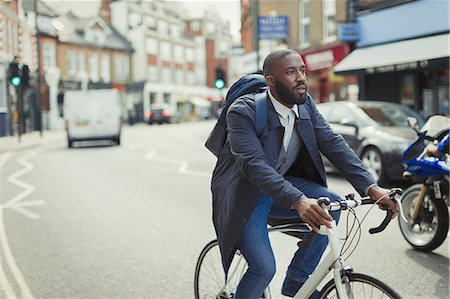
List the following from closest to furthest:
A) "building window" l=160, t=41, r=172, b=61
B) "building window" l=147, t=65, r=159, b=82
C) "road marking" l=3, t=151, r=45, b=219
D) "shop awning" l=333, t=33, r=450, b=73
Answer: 1. "road marking" l=3, t=151, r=45, b=219
2. "shop awning" l=333, t=33, r=450, b=73
3. "building window" l=147, t=65, r=159, b=82
4. "building window" l=160, t=41, r=172, b=61

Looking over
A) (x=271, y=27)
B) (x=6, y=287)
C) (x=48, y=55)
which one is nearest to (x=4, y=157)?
(x=271, y=27)

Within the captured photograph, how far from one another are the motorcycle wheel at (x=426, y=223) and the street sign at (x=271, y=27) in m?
15.7

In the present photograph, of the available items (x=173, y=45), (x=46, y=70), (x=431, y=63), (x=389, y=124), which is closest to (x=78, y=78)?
(x=46, y=70)

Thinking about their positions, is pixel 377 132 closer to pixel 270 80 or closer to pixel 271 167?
pixel 270 80

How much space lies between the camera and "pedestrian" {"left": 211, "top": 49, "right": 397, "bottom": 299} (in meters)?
2.79

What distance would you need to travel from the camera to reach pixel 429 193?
5387 mm

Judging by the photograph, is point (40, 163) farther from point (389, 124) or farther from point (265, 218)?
point (265, 218)

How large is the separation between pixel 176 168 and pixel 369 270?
8869 millimetres

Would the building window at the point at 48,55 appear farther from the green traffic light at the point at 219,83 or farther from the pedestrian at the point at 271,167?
the pedestrian at the point at 271,167

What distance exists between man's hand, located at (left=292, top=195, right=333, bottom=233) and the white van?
2030 centimetres

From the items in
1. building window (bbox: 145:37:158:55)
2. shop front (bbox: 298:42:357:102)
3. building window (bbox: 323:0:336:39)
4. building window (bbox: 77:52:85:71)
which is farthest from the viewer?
building window (bbox: 145:37:158:55)

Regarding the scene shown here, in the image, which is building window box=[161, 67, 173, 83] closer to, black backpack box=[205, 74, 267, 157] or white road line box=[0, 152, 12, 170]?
white road line box=[0, 152, 12, 170]

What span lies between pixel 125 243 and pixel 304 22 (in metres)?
21.8

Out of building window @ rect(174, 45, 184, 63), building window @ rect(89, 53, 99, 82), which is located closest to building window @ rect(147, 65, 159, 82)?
building window @ rect(174, 45, 184, 63)
